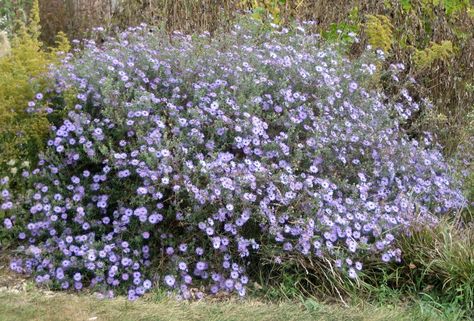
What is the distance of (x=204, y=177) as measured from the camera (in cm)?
393

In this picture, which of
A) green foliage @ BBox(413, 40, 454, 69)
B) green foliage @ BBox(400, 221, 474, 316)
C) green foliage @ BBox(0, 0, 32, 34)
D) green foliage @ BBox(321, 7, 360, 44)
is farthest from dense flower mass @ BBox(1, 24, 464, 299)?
green foliage @ BBox(0, 0, 32, 34)

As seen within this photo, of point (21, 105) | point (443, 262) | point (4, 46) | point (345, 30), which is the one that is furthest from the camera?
point (345, 30)

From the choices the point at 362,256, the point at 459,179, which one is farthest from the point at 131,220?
the point at 459,179

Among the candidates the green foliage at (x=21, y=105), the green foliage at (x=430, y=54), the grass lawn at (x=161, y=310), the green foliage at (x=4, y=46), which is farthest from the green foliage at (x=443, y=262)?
the green foliage at (x=4, y=46)

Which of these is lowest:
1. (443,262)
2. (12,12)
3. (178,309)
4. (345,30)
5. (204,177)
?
(178,309)

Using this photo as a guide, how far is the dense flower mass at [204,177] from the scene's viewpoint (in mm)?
3832

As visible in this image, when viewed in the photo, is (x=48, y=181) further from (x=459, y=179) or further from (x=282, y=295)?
(x=459, y=179)

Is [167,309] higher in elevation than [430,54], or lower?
lower

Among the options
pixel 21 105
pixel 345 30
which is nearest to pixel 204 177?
pixel 21 105

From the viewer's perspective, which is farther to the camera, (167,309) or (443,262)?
(443,262)

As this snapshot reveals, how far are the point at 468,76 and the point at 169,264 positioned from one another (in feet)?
14.9

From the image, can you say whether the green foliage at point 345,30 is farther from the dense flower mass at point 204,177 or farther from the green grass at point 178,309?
the green grass at point 178,309

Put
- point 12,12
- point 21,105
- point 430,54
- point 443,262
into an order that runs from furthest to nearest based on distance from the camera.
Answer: point 12,12 < point 430,54 < point 21,105 < point 443,262

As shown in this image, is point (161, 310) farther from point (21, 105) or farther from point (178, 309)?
point (21, 105)
